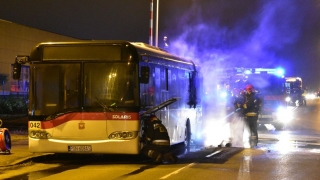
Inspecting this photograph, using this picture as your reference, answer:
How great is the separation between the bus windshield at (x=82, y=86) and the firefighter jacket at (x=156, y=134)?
35.4 inches

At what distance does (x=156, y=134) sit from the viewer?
13.0 metres

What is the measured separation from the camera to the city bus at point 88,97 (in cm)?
1240

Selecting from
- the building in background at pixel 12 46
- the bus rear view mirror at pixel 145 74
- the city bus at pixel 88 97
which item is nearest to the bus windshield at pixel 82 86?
the city bus at pixel 88 97

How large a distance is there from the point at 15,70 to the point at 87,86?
1812mm

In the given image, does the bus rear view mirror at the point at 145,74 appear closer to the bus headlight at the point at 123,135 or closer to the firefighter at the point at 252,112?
the bus headlight at the point at 123,135

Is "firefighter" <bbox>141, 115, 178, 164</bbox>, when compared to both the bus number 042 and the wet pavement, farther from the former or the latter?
the wet pavement

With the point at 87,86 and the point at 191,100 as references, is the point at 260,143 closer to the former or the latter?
the point at 191,100

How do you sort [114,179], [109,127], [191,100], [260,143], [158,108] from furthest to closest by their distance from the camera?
1. [260,143]
2. [191,100]
3. [158,108]
4. [109,127]
5. [114,179]

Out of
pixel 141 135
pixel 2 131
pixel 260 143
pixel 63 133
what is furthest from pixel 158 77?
pixel 260 143

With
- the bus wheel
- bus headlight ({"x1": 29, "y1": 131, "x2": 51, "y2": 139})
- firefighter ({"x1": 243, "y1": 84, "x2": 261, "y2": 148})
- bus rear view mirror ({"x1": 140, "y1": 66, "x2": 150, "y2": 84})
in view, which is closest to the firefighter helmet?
bus rear view mirror ({"x1": 140, "y1": 66, "x2": 150, "y2": 84})

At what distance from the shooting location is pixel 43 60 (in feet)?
42.1

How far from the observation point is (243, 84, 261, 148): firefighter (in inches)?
698

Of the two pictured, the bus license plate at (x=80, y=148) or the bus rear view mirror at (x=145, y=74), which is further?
the bus license plate at (x=80, y=148)

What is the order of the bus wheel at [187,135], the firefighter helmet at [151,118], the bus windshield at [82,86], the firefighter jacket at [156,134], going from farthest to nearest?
the bus wheel at [187,135]
the firefighter helmet at [151,118]
the firefighter jacket at [156,134]
the bus windshield at [82,86]
